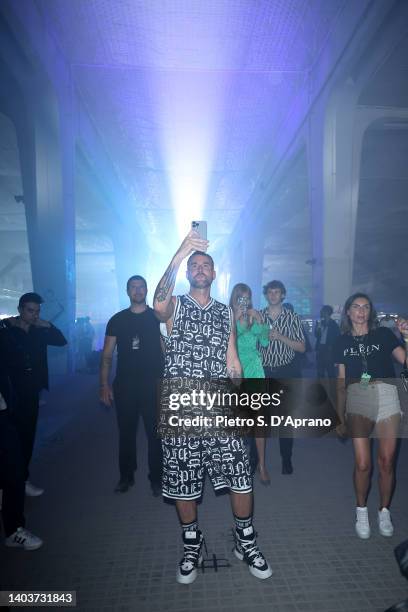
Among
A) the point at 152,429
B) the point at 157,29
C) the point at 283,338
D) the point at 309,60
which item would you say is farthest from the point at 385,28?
the point at 152,429

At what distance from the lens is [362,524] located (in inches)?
110

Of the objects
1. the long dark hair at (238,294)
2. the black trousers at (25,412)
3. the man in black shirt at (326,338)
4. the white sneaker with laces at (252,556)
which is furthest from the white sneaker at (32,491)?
the man in black shirt at (326,338)

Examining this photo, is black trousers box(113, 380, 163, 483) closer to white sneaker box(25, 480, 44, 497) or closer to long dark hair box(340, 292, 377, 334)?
white sneaker box(25, 480, 44, 497)

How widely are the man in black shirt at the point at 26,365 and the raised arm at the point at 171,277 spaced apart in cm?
156

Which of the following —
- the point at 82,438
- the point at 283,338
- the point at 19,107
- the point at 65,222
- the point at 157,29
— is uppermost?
the point at 157,29

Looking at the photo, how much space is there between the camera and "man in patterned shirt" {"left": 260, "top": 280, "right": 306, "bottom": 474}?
398cm

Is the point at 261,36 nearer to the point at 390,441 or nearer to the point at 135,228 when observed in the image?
the point at 390,441

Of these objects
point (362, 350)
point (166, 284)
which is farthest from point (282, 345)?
point (166, 284)

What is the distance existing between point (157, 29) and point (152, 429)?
9.98 metres

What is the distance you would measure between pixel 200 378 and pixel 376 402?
1.44m

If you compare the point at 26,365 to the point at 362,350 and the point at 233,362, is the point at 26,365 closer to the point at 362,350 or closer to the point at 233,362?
the point at 233,362

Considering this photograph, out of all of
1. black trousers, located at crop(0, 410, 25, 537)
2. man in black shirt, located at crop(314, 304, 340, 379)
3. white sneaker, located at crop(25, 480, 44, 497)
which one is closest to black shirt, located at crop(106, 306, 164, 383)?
black trousers, located at crop(0, 410, 25, 537)

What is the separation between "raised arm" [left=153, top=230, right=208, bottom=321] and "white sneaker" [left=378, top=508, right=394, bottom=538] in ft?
8.01

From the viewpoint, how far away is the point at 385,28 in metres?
7.43
